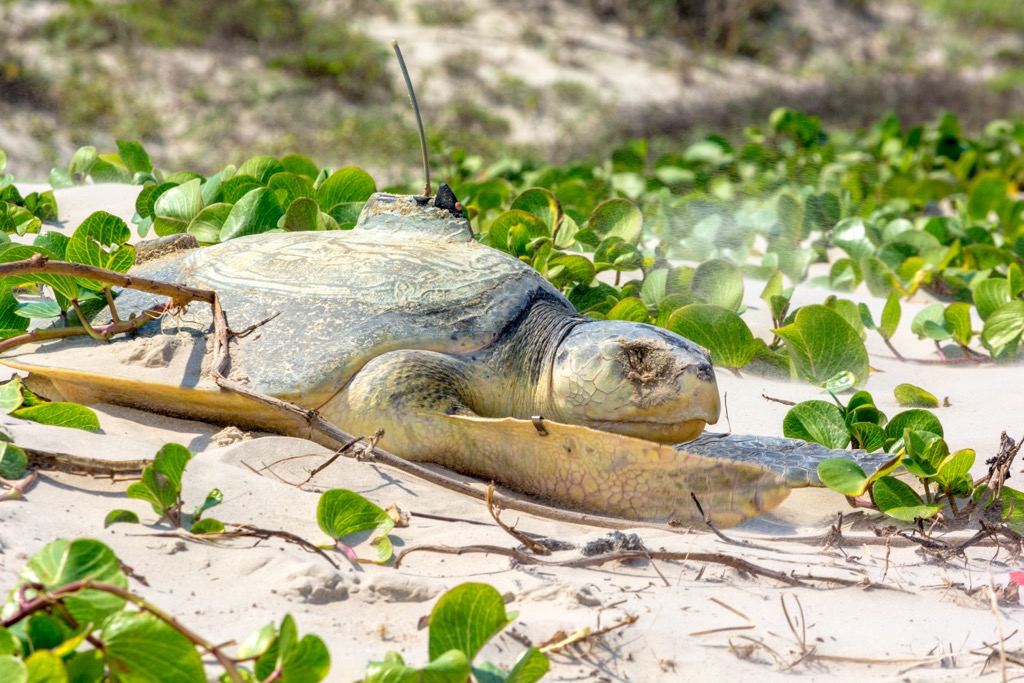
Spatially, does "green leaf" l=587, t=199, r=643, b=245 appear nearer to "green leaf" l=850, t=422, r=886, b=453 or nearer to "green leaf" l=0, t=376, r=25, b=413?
"green leaf" l=850, t=422, r=886, b=453

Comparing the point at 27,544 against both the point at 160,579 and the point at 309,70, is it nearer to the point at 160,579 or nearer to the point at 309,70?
the point at 160,579

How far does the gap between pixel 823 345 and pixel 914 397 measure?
0.26 meters

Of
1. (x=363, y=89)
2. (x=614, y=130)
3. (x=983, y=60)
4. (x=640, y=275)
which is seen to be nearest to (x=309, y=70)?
(x=363, y=89)

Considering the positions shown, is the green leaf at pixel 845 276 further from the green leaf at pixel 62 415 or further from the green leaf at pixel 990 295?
the green leaf at pixel 62 415

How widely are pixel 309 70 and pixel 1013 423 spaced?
24.3 ft

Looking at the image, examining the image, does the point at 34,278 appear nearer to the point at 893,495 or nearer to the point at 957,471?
the point at 893,495

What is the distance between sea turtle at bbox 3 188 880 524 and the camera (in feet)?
6.00

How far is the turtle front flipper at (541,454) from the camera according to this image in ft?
5.90

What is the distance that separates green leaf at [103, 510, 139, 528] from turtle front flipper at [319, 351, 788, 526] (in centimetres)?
54

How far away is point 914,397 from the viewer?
2.58 m

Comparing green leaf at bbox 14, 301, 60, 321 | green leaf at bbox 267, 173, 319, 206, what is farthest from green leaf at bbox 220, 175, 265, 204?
green leaf at bbox 14, 301, 60, 321

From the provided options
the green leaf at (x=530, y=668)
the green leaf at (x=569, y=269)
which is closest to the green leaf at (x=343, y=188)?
the green leaf at (x=569, y=269)

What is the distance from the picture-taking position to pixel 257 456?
5.82 feet

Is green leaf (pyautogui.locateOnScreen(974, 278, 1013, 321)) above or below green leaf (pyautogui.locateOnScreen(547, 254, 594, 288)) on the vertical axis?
below
